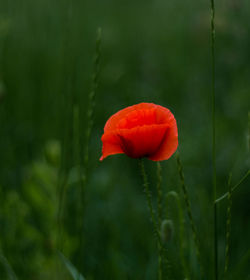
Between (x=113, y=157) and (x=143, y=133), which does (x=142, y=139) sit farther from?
(x=113, y=157)

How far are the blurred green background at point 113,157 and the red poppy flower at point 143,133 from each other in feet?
0.63

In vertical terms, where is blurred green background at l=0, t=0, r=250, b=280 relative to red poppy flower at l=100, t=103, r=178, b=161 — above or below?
below

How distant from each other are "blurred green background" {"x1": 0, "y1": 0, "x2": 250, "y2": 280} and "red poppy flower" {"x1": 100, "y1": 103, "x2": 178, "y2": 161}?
192 millimetres

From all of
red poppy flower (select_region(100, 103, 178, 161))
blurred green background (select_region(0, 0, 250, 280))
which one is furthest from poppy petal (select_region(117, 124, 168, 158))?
blurred green background (select_region(0, 0, 250, 280))

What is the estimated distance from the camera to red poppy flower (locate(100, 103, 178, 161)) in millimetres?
957

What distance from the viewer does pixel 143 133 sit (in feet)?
3.16

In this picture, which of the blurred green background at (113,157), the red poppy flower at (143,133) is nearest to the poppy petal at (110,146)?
the red poppy flower at (143,133)

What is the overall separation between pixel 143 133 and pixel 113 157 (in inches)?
45.2

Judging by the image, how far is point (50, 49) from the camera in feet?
12.3

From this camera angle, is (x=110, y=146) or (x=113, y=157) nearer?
(x=110, y=146)

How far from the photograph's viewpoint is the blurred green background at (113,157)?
158 cm

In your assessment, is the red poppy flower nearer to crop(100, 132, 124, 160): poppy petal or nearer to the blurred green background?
crop(100, 132, 124, 160): poppy petal

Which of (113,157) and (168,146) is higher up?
(168,146)

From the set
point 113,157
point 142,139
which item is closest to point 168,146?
point 142,139
